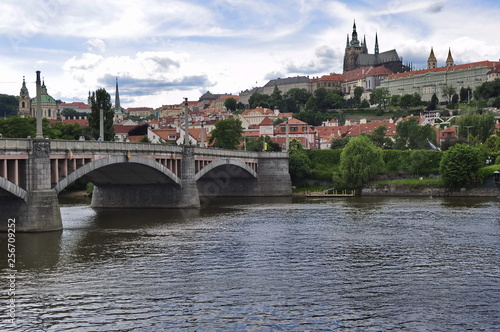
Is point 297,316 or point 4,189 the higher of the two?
point 4,189

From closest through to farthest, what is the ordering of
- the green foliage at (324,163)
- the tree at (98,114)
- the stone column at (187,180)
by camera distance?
the stone column at (187,180), the tree at (98,114), the green foliage at (324,163)

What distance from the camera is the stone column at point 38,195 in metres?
43.7

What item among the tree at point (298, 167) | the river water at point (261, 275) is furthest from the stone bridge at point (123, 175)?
the tree at point (298, 167)

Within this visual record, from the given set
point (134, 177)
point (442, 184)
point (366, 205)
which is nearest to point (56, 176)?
point (134, 177)

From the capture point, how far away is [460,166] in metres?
80.1

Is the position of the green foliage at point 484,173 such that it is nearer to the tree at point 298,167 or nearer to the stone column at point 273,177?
the tree at point 298,167

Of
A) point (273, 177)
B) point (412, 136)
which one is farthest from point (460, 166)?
point (412, 136)

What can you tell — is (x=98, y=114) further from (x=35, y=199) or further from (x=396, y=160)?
(x=35, y=199)

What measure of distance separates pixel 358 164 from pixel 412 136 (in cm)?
3161

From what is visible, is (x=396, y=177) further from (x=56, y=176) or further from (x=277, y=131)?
(x=277, y=131)

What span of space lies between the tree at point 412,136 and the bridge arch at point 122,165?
60434 millimetres

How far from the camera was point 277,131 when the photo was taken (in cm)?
15888

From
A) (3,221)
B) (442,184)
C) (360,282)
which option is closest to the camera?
(360,282)

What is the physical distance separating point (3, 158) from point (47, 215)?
5495mm
